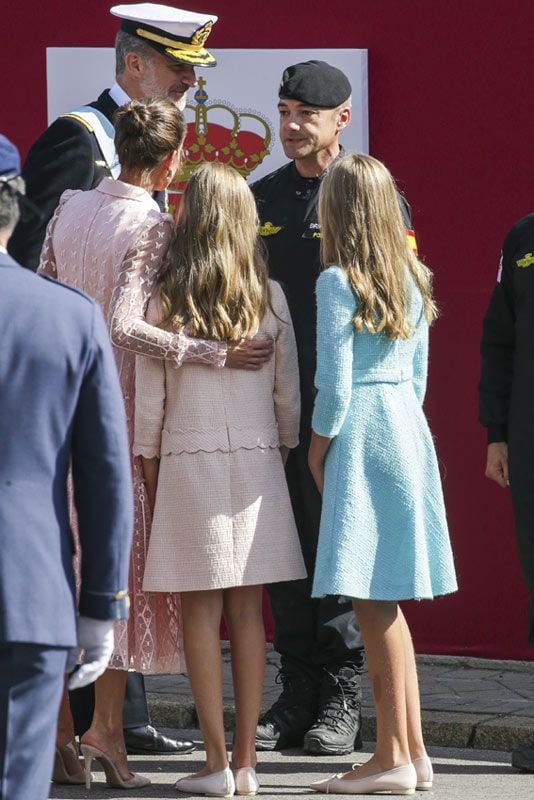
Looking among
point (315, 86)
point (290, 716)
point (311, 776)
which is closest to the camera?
point (311, 776)

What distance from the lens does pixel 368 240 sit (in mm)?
4910

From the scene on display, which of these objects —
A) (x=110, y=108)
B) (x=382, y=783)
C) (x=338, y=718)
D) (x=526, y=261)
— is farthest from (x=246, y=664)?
(x=110, y=108)

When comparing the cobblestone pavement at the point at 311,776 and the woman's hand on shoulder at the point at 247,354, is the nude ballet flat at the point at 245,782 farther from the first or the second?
the woman's hand on shoulder at the point at 247,354

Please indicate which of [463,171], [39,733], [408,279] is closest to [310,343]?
[408,279]

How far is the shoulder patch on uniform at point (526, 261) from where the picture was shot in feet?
17.6

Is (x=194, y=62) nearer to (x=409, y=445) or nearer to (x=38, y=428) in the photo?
(x=409, y=445)

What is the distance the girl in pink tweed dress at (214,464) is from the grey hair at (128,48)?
3.48 ft

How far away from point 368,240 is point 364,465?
Result: 2.11 ft

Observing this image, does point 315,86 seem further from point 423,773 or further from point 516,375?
point 423,773

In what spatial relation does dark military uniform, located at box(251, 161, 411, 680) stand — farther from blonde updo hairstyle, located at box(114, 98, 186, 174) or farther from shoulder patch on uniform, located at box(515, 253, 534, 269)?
blonde updo hairstyle, located at box(114, 98, 186, 174)

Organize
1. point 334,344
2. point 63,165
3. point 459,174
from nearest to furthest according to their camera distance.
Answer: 1. point 334,344
2. point 63,165
3. point 459,174

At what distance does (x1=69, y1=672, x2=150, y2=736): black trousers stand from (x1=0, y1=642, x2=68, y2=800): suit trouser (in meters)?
2.42

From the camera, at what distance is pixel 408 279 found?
4.99 m

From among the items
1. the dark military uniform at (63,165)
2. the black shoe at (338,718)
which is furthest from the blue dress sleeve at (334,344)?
the black shoe at (338,718)
